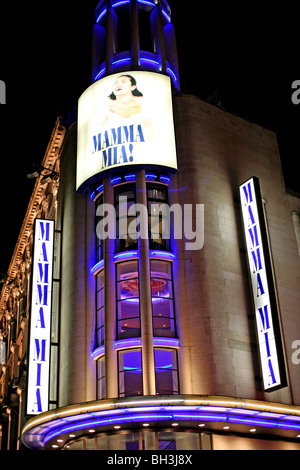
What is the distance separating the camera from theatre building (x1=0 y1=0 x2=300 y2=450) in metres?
25.8

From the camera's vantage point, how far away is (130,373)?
2714 centimetres

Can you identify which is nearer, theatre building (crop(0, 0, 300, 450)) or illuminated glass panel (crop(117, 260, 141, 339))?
theatre building (crop(0, 0, 300, 450))

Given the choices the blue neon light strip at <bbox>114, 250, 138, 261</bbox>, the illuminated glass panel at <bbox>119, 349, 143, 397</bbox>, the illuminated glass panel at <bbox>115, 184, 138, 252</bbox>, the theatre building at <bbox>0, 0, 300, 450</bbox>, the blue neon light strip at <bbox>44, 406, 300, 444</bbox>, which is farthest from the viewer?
the illuminated glass panel at <bbox>115, 184, 138, 252</bbox>

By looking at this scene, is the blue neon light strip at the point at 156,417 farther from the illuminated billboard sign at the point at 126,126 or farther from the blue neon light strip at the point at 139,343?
the illuminated billboard sign at the point at 126,126

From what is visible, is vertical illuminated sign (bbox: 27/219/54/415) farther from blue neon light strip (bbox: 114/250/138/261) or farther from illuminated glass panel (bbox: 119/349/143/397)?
blue neon light strip (bbox: 114/250/138/261)

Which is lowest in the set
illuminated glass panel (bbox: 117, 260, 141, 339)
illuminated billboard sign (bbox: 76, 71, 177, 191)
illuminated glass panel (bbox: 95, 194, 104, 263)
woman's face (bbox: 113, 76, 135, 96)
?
illuminated glass panel (bbox: 117, 260, 141, 339)

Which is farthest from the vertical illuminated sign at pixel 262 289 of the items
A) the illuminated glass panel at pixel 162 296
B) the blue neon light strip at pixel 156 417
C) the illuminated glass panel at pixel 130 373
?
the illuminated glass panel at pixel 130 373

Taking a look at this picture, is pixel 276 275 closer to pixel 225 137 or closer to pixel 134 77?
pixel 225 137

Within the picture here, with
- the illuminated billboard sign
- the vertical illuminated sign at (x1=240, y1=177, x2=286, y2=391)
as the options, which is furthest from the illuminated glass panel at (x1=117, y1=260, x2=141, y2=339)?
the vertical illuminated sign at (x1=240, y1=177, x2=286, y2=391)

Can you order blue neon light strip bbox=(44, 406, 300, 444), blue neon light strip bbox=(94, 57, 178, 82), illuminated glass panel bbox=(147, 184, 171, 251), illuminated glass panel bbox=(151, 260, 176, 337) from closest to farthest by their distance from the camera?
1. blue neon light strip bbox=(44, 406, 300, 444)
2. illuminated glass panel bbox=(151, 260, 176, 337)
3. illuminated glass panel bbox=(147, 184, 171, 251)
4. blue neon light strip bbox=(94, 57, 178, 82)

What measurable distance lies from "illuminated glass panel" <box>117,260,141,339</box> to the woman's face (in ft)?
30.6

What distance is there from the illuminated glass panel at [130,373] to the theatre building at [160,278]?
0.06 meters

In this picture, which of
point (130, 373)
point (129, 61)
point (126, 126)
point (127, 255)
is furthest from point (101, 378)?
point (129, 61)
